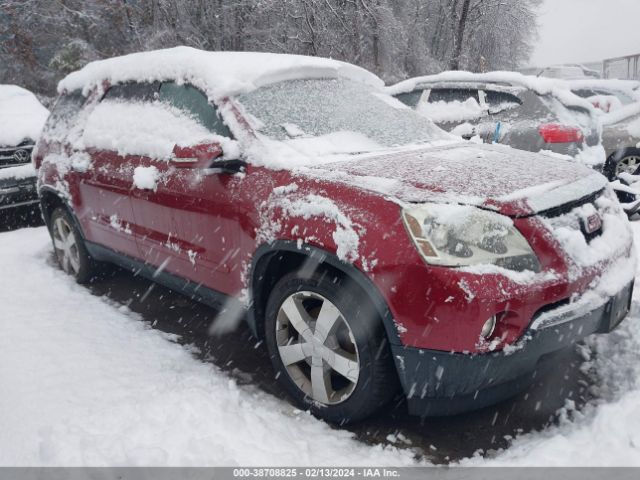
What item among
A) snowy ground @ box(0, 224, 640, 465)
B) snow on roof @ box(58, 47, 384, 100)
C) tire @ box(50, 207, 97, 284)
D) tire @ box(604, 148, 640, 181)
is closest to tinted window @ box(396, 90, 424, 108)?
tire @ box(604, 148, 640, 181)

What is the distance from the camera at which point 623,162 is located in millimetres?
7344

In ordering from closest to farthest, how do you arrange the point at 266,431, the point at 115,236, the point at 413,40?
1. the point at 266,431
2. the point at 115,236
3. the point at 413,40

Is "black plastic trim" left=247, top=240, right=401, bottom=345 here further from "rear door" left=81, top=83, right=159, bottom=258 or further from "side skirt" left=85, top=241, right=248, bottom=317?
"rear door" left=81, top=83, right=159, bottom=258

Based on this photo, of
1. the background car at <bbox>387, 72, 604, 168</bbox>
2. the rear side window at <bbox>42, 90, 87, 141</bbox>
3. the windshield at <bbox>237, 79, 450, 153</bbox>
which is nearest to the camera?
the windshield at <bbox>237, 79, 450, 153</bbox>

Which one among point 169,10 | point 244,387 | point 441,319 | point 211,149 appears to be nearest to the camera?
point 441,319

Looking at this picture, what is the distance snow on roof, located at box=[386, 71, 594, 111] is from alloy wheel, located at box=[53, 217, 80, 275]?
13.4 feet

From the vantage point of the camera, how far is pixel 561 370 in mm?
3191

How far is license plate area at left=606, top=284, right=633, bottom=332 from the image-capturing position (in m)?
2.60

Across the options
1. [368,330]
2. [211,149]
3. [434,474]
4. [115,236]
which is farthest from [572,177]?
[115,236]

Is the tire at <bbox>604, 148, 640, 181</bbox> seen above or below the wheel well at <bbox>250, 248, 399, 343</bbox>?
below

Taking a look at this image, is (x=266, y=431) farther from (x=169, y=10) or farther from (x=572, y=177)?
(x=169, y=10)

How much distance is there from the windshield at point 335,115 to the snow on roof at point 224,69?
0.08m

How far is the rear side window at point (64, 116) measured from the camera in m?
4.82

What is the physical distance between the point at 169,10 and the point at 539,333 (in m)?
20.0
